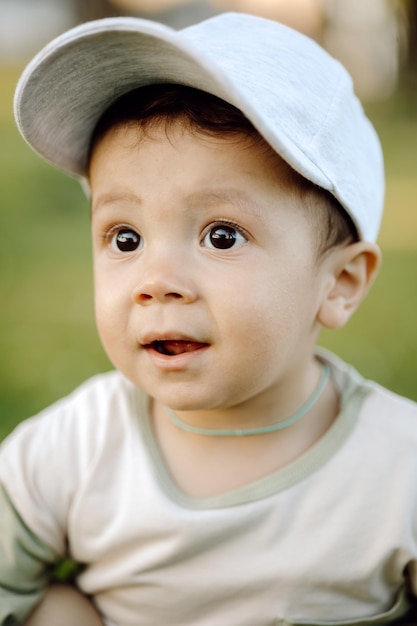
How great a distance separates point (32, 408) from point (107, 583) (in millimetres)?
1370

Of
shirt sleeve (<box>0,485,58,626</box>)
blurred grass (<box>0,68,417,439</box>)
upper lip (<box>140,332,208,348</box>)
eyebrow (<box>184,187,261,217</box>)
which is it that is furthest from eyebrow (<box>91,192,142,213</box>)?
blurred grass (<box>0,68,417,439</box>)

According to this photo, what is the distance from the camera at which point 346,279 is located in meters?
1.71

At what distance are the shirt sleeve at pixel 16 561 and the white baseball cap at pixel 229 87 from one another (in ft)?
2.25

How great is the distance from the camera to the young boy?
146cm

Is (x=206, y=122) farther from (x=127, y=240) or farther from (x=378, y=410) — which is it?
(x=378, y=410)

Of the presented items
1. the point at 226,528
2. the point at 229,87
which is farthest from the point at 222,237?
the point at 226,528

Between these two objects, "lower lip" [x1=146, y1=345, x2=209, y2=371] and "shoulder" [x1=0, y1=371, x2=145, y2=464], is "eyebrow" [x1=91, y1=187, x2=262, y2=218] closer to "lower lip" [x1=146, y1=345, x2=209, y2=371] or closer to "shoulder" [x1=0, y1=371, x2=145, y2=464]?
"lower lip" [x1=146, y1=345, x2=209, y2=371]

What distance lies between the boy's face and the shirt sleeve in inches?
15.6

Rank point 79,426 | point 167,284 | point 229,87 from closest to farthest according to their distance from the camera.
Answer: point 229,87 < point 167,284 < point 79,426

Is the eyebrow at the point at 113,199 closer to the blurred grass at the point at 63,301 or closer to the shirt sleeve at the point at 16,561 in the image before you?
the shirt sleeve at the point at 16,561

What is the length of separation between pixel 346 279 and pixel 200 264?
36 cm

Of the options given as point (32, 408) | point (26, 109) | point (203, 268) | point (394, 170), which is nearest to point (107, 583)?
point (203, 268)

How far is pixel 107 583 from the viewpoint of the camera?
1.72 meters

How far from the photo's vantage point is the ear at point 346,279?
5.46ft
